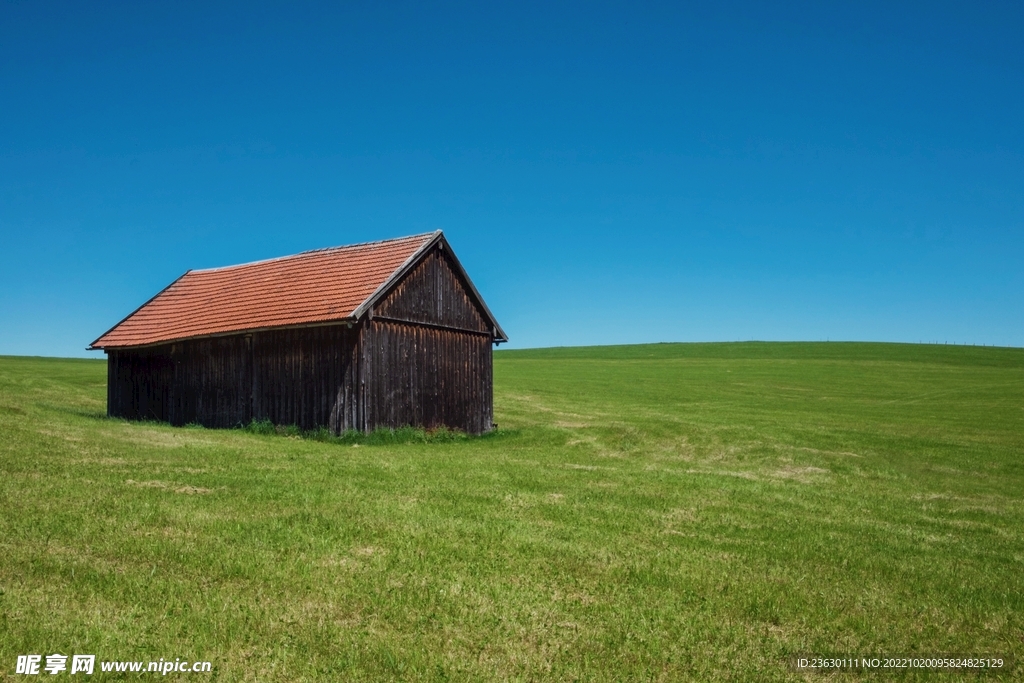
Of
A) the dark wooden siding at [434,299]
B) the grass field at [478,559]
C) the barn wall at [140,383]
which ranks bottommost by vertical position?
the grass field at [478,559]

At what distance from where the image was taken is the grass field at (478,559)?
19.9 ft

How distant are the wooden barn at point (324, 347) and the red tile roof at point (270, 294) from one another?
0.21ft

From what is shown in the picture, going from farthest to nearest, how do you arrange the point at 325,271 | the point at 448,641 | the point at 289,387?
the point at 325,271 → the point at 289,387 → the point at 448,641

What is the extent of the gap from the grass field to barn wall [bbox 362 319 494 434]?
10.6ft

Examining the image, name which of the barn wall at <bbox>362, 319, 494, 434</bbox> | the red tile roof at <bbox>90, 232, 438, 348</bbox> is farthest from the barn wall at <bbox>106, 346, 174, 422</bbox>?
the barn wall at <bbox>362, 319, 494, 434</bbox>

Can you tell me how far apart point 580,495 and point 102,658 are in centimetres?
901

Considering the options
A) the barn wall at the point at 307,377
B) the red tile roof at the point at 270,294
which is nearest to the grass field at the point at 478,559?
the barn wall at the point at 307,377

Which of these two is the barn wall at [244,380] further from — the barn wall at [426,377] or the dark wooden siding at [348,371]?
the barn wall at [426,377]

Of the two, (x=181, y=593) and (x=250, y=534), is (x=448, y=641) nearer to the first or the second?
(x=181, y=593)

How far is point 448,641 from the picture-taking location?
6223 millimetres

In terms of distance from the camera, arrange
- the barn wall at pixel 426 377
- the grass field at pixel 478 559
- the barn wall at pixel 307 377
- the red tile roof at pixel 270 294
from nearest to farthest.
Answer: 1. the grass field at pixel 478 559
2. the barn wall at pixel 307 377
3. the barn wall at pixel 426 377
4. the red tile roof at pixel 270 294

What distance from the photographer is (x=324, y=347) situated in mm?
23891

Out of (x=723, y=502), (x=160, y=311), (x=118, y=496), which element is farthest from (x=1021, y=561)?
(x=160, y=311)

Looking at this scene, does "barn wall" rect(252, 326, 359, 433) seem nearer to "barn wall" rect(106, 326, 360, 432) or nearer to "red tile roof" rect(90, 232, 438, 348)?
"barn wall" rect(106, 326, 360, 432)
